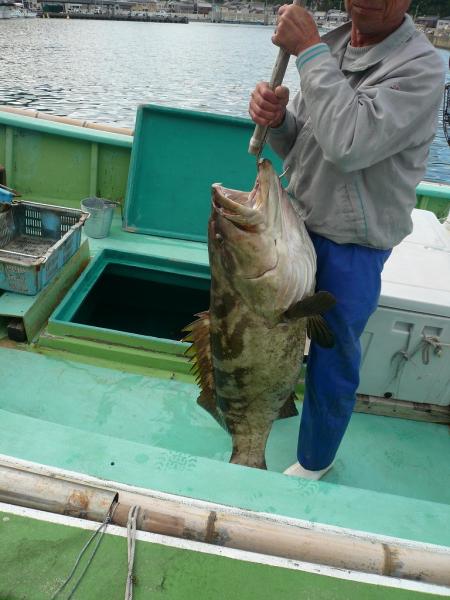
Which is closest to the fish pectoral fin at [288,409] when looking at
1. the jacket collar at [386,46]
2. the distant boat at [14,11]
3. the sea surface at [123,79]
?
the jacket collar at [386,46]

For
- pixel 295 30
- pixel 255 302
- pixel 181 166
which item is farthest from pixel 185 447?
pixel 181 166

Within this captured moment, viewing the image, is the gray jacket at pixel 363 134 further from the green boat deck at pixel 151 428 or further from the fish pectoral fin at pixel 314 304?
the green boat deck at pixel 151 428

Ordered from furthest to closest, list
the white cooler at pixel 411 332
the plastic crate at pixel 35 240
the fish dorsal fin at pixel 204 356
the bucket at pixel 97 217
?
the bucket at pixel 97 217, the plastic crate at pixel 35 240, the white cooler at pixel 411 332, the fish dorsal fin at pixel 204 356

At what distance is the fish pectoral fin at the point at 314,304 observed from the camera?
182 cm

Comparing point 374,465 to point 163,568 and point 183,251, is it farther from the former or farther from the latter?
point 183,251

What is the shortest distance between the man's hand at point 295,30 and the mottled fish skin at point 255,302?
424 mm

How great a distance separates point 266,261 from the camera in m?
1.87

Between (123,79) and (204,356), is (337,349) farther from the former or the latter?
(123,79)

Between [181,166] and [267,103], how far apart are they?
348 centimetres

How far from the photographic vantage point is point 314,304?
6.04 ft

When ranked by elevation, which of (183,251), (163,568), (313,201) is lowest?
(183,251)

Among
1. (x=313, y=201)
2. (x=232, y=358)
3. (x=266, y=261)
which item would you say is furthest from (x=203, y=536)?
(x=313, y=201)

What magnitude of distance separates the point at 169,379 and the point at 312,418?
1.34 meters

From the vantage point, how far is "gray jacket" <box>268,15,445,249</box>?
1.61 metres
